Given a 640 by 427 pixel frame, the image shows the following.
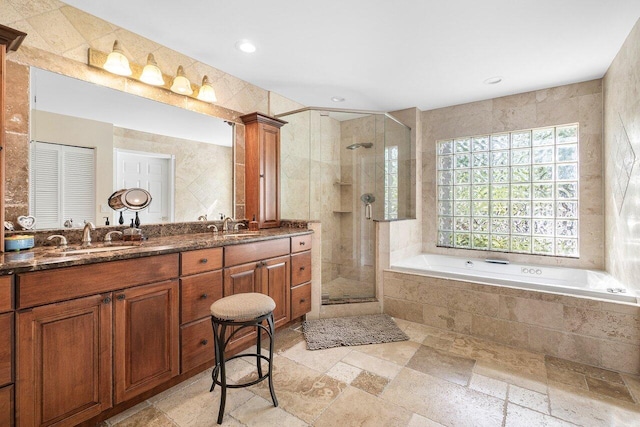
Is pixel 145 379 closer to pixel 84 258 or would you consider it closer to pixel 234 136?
pixel 84 258

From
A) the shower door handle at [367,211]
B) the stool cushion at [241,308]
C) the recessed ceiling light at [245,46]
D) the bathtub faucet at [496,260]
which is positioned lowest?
the bathtub faucet at [496,260]

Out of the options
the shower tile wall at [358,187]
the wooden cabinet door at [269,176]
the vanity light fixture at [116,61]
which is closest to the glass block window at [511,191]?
the shower tile wall at [358,187]

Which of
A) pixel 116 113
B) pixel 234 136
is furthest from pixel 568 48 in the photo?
pixel 116 113

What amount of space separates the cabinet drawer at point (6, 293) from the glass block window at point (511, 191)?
13.2 ft

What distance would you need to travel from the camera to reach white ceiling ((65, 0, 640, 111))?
1916mm

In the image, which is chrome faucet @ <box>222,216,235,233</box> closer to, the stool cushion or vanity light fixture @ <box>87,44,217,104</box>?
vanity light fixture @ <box>87,44,217,104</box>

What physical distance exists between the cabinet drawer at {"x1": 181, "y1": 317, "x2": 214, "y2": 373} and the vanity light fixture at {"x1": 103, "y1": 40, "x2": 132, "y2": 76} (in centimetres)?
181

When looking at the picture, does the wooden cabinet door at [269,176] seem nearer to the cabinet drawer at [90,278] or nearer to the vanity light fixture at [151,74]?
the vanity light fixture at [151,74]

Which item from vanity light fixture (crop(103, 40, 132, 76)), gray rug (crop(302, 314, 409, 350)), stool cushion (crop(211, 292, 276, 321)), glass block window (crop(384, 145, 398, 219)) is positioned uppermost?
vanity light fixture (crop(103, 40, 132, 76))

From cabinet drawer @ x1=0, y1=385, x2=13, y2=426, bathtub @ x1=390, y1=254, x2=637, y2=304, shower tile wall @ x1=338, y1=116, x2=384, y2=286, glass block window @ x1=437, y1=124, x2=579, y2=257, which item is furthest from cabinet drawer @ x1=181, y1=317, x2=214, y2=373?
glass block window @ x1=437, y1=124, x2=579, y2=257

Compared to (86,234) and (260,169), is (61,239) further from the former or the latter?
→ (260,169)

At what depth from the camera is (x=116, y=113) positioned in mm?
2072

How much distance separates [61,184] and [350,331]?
2.46 m

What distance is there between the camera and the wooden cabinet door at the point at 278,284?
2.36 metres
